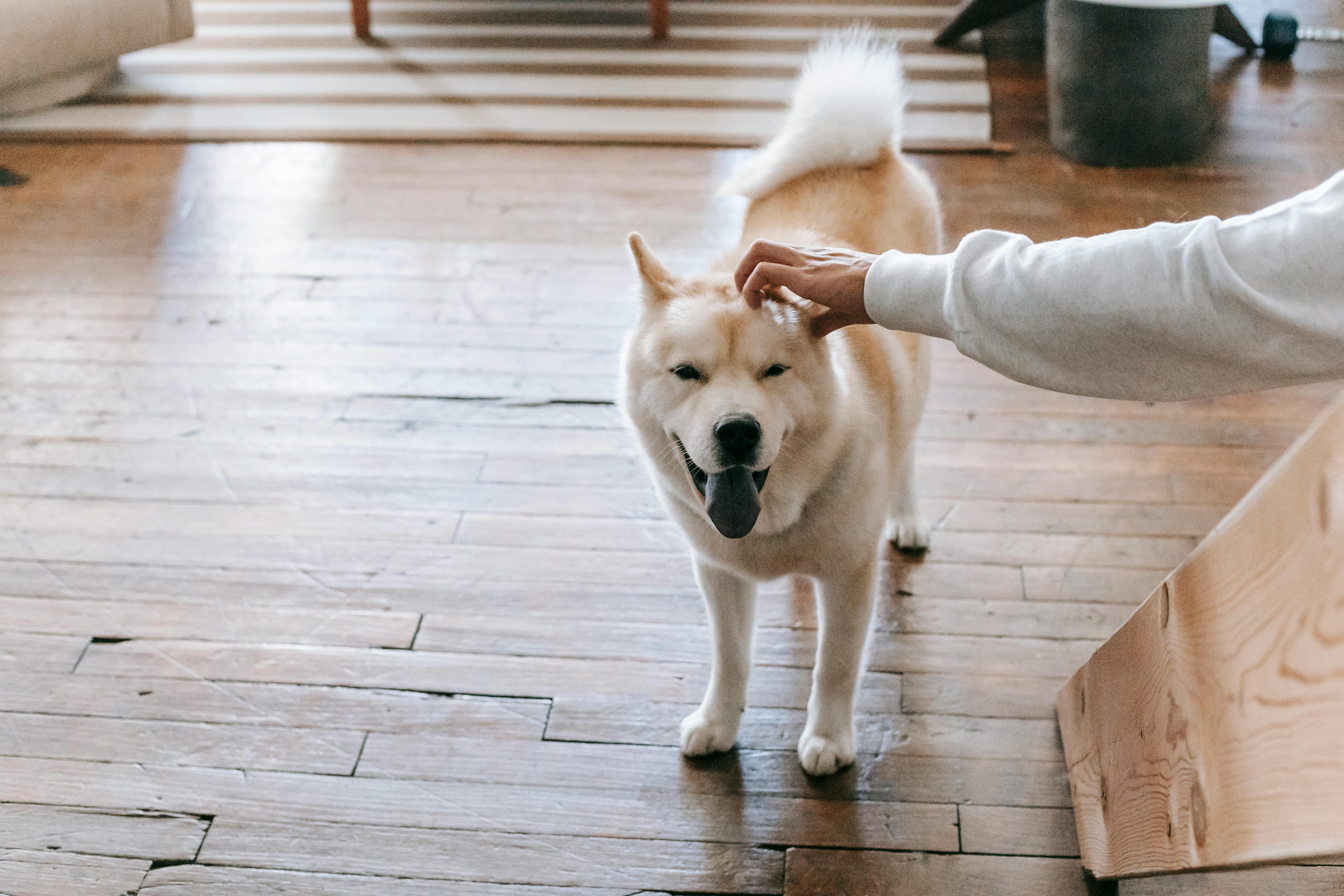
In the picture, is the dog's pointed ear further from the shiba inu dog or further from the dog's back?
the dog's back

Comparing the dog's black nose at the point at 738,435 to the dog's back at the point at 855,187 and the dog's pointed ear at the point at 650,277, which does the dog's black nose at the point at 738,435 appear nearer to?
the dog's pointed ear at the point at 650,277

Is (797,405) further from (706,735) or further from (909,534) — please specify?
(909,534)

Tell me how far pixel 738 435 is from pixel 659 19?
338 cm

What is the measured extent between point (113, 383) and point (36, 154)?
1478 mm

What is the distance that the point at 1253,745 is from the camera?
3.37ft

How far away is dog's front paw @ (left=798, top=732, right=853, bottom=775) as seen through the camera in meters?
1.60

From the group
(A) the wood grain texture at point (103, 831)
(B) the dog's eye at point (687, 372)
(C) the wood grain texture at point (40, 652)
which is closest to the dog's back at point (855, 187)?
(B) the dog's eye at point (687, 372)

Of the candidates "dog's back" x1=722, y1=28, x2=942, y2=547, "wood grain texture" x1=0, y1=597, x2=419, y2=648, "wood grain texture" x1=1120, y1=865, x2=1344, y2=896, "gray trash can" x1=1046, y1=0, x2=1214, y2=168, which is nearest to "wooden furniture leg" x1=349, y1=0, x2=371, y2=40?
"gray trash can" x1=1046, y1=0, x2=1214, y2=168

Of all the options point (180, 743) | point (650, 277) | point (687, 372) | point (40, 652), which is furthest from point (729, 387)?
point (40, 652)

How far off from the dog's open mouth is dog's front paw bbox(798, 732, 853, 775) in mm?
477

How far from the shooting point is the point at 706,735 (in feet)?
5.38

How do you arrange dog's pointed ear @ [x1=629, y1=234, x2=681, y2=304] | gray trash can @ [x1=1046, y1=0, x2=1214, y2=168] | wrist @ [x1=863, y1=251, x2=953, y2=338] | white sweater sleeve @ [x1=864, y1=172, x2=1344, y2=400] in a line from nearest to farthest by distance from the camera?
1. white sweater sleeve @ [x1=864, y1=172, x2=1344, y2=400]
2. wrist @ [x1=863, y1=251, x2=953, y2=338]
3. dog's pointed ear @ [x1=629, y1=234, x2=681, y2=304]
4. gray trash can @ [x1=1046, y1=0, x2=1214, y2=168]

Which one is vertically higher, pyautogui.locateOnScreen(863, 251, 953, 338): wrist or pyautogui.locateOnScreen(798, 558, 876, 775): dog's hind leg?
pyautogui.locateOnScreen(863, 251, 953, 338): wrist

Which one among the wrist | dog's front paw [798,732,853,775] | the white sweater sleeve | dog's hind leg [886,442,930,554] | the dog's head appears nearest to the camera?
the white sweater sleeve
